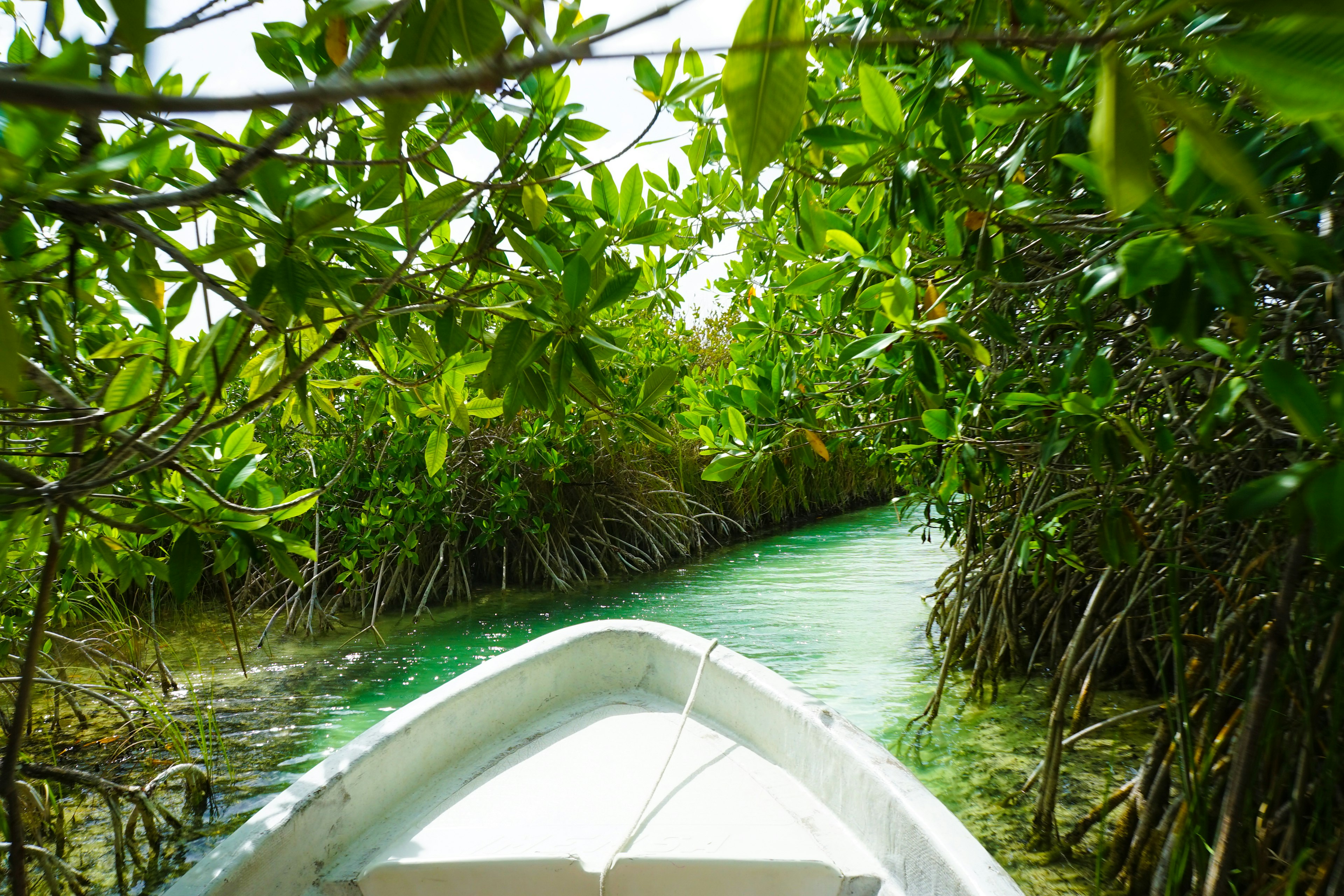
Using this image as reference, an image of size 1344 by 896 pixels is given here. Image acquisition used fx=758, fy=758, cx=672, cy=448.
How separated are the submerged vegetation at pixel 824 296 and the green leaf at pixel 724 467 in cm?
1

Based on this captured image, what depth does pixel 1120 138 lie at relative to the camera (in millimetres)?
272

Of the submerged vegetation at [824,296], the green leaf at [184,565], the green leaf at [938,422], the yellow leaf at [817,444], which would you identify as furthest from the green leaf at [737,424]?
the green leaf at [184,565]

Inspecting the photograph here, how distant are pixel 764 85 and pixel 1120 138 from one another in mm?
146

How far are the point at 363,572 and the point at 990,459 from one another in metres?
4.78

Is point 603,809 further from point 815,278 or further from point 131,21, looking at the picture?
point 131,21

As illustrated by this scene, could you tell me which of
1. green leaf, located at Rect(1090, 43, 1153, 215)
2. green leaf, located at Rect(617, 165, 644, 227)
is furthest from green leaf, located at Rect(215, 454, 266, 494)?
green leaf, located at Rect(1090, 43, 1153, 215)

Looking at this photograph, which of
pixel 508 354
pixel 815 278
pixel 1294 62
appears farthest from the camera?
pixel 815 278

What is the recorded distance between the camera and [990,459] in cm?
201

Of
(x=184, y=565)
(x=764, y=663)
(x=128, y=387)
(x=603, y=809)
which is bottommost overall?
(x=764, y=663)

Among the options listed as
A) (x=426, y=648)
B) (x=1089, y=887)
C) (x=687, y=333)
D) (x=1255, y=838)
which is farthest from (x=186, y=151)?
(x=687, y=333)

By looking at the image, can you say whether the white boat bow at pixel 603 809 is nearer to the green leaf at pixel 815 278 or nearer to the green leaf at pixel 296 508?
the green leaf at pixel 296 508

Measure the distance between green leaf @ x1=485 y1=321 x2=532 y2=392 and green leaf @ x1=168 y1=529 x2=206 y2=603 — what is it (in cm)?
43

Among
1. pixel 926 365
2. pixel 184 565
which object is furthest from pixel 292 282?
pixel 926 365

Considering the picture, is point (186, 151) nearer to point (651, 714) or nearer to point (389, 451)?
point (651, 714)
